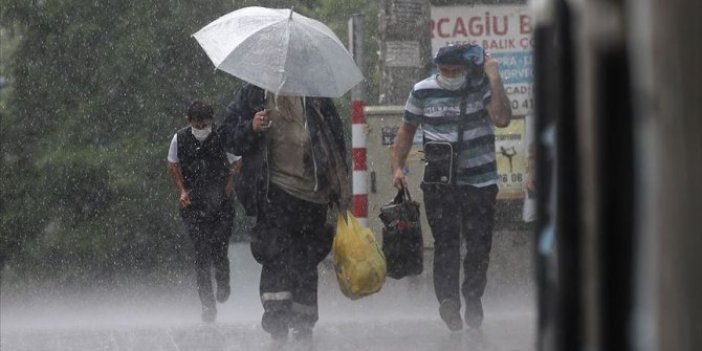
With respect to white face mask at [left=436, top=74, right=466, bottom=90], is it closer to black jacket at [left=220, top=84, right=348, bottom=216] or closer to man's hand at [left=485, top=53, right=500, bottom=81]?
man's hand at [left=485, top=53, right=500, bottom=81]

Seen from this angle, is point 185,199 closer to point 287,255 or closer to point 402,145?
point 402,145

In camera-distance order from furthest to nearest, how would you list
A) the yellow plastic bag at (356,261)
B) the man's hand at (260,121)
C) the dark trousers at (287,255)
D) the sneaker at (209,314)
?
1. the sneaker at (209,314)
2. the yellow plastic bag at (356,261)
3. the dark trousers at (287,255)
4. the man's hand at (260,121)

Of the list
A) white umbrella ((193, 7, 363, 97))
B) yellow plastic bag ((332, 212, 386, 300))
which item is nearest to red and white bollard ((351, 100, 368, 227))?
white umbrella ((193, 7, 363, 97))

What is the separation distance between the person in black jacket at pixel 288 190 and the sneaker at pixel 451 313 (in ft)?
3.35

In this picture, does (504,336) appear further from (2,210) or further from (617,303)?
(2,210)

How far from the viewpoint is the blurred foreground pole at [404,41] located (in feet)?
43.5

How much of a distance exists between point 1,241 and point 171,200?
2470mm

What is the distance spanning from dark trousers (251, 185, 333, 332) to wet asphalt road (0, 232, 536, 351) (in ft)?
0.61

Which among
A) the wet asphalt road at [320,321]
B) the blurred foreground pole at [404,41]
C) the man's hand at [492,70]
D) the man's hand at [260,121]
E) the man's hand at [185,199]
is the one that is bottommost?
the wet asphalt road at [320,321]

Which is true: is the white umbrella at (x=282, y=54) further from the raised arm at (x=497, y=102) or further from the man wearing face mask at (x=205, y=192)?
the man wearing face mask at (x=205, y=192)

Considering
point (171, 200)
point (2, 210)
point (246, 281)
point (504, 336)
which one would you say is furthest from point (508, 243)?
point (2, 210)

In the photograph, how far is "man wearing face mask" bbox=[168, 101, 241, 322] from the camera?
12.1 metres

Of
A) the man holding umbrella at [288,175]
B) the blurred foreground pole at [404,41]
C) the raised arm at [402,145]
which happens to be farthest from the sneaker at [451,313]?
the blurred foreground pole at [404,41]

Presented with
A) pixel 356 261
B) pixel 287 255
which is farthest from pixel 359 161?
pixel 287 255
